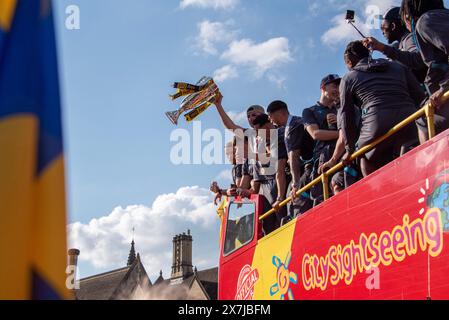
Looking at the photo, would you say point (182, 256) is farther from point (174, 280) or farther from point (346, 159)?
point (346, 159)

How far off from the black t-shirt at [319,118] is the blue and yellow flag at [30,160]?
4.39m

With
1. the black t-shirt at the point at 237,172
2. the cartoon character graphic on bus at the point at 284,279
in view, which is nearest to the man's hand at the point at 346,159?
Answer: the cartoon character graphic on bus at the point at 284,279

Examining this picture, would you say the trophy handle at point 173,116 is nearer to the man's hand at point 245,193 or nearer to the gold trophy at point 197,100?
the gold trophy at point 197,100

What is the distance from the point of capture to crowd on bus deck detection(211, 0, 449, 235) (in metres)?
4.25

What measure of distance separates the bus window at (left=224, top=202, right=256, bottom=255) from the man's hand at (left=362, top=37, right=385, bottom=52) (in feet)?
9.94

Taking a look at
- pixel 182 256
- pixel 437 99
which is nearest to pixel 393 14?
pixel 437 99

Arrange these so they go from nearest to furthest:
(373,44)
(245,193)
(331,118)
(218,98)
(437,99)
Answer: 1. (437,99)
2. (373,44)
3. (331,118)
4. (245,193)
5. (218,98)

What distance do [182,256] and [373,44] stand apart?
2875 inches

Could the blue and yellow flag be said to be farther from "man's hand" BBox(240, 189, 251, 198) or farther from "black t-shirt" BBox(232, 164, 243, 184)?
"black t-shirt" BBox(232, 164, 243, 184)

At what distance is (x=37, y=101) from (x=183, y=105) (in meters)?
7.12

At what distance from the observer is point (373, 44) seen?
4766 mm

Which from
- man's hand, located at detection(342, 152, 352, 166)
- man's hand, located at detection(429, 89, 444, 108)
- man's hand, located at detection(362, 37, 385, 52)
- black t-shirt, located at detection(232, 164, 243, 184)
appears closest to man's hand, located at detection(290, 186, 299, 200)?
man's hand, located at detection(342, 152, 352, 166)
